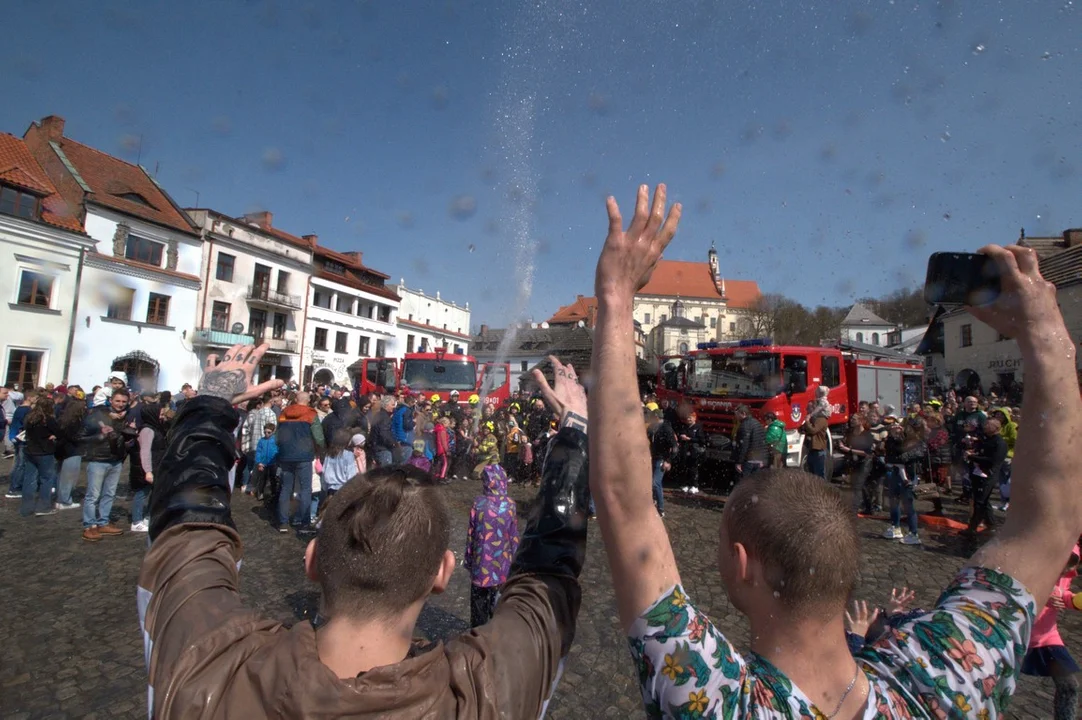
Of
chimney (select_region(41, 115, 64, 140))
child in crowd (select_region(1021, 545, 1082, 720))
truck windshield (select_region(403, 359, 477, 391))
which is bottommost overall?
child in crowd (select_region(1021, 545, 1082, 720))

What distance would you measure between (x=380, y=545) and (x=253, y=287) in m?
39.7

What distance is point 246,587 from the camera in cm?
582

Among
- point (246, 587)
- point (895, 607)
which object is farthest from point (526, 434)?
point (895, 607)

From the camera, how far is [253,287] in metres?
35.9

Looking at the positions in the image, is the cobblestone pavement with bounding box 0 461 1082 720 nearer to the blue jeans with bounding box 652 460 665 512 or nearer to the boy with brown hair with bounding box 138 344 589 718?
the blue jeans with bounding box 652 460 665 512

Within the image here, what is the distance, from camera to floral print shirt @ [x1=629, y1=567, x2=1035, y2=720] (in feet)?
3.52

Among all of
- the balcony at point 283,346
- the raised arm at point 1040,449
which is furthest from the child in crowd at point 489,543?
the balcony at point 283,346

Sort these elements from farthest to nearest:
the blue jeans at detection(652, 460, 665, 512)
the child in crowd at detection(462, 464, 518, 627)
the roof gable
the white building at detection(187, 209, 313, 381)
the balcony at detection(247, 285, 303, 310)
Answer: the roof gable → the balcony at detection(247, 285, 303, 310) → the white building at detection(187, 209, 313, 381) → the blue jeans at detection(652, 460, 665, 512) → the child in crowd at detection(462, 464, 518, 627)

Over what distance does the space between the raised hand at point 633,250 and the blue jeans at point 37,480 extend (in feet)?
34.8

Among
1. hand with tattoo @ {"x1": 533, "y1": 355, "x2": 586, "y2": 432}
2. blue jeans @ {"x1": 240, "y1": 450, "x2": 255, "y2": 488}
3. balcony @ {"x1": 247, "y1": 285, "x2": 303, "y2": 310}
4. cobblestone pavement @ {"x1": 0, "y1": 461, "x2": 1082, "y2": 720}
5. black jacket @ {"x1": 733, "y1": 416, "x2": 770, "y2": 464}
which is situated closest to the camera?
hand with tattoo @ {"x1": 533, "y1": 355, "x2": 586, "y2": 432}

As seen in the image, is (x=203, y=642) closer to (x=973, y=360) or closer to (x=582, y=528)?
Result: (x=582, y=528)

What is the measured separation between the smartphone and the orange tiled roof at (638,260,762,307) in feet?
240

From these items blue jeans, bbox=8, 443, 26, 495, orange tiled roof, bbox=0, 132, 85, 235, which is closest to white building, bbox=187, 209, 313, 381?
orange tiled roof, bbox=0, 132, 85, 235

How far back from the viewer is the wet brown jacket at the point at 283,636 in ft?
3.28
